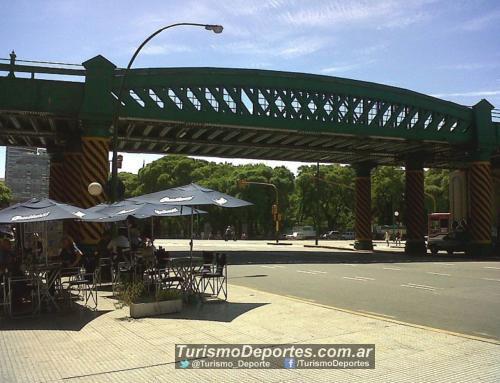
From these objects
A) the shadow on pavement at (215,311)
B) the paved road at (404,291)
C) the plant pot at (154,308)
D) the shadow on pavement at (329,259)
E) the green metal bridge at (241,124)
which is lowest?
the shadow on pavement at (329,259)

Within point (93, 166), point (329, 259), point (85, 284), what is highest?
point (93, 166)

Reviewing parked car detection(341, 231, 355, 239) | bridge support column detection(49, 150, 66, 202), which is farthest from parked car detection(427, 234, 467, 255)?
parked car detection(341, 231, 355, 239)

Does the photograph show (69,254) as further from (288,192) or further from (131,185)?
(131,185)

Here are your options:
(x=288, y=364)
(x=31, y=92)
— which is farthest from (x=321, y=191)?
(x=288, y=364)

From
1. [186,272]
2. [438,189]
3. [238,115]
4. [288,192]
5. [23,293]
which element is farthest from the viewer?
[288,192]

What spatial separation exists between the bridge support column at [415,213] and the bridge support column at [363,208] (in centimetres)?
459

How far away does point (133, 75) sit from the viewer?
25922mm

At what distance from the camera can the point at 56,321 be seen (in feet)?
33.7

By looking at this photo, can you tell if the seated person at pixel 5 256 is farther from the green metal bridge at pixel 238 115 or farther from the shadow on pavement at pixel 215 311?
the green metal bridge at pixel 238 115

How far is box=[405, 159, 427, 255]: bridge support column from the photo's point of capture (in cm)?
3794

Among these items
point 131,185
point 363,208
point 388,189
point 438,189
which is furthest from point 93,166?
point 131,185

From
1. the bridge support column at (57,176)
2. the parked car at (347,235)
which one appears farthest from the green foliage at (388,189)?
the bridge support column at (57,176)

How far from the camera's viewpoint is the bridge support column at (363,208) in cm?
4266

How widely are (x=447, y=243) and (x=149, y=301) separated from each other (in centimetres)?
3167
